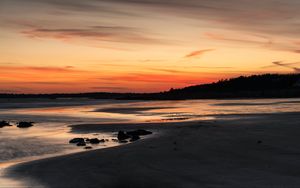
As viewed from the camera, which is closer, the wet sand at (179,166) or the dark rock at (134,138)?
the wet sand at (179,166)

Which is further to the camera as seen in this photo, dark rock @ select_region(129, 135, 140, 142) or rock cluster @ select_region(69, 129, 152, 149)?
dark rock @ select_region(129, 135, 140, 142)

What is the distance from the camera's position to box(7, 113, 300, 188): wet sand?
482 inches

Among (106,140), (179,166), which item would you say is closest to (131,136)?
(106,140)

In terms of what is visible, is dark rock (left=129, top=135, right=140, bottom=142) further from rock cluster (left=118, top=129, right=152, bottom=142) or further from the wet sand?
the wet sand

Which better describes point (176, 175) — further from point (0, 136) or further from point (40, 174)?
point (0, 136)

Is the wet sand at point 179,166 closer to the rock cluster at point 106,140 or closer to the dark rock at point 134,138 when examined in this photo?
the dark rock at point 134,138

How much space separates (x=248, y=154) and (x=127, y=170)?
4879mm

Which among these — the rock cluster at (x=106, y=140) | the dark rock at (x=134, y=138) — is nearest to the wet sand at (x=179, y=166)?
the dark rock at (x=134, y=138)

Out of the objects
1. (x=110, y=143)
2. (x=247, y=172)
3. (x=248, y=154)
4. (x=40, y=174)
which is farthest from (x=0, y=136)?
(x=247, y=172)

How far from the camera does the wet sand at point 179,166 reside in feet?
40.2

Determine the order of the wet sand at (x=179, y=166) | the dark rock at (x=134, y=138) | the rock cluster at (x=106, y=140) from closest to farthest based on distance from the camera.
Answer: the wet sand at (x=179, y=166) < the rock cluster at (x=106, y=140) < the dark rock at (x=134, y=138)

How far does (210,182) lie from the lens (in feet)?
39.4

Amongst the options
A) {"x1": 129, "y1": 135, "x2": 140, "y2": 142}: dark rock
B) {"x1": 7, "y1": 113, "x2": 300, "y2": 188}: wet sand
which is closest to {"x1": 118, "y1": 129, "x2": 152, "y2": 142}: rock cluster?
{"x1": 129, "y1": 135, "x2": 140, "y2": 142}: dark rock

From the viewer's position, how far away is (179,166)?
14398 millimetres
